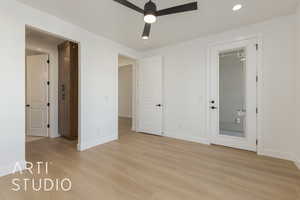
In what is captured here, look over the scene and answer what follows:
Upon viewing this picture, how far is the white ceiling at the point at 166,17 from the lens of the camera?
2.30m

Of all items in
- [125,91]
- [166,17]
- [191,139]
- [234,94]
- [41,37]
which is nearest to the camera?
[166,17]

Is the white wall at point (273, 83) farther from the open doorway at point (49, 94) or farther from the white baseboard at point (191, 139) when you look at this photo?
the open doorway at point (49, 94)

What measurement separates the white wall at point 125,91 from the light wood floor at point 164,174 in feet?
14.9

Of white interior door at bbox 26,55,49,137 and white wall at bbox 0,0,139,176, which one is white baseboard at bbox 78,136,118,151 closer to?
white wall at bbox 0,0,139,176

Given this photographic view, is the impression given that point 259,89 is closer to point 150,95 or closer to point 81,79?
point 150,95

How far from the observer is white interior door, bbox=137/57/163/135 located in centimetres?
437

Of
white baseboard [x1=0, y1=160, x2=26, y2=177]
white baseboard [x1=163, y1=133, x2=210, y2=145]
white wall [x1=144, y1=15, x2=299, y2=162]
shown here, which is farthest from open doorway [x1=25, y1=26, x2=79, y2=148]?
white wall [x1=144, y1=15, x2=299, y2=162]

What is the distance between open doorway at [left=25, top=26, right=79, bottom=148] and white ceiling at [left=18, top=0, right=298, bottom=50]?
1.37 meters

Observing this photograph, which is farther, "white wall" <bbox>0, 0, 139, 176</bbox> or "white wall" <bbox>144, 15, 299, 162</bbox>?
"white wall" <bbox>144, 15, 299, 162</bbox>

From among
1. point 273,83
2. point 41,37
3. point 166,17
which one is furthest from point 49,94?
point 273,83

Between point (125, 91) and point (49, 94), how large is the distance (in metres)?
4.19

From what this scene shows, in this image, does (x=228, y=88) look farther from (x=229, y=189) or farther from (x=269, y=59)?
(x=229, y=189)

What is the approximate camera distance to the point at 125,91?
8.01 metres

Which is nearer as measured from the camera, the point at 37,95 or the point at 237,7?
the point at 237,7
